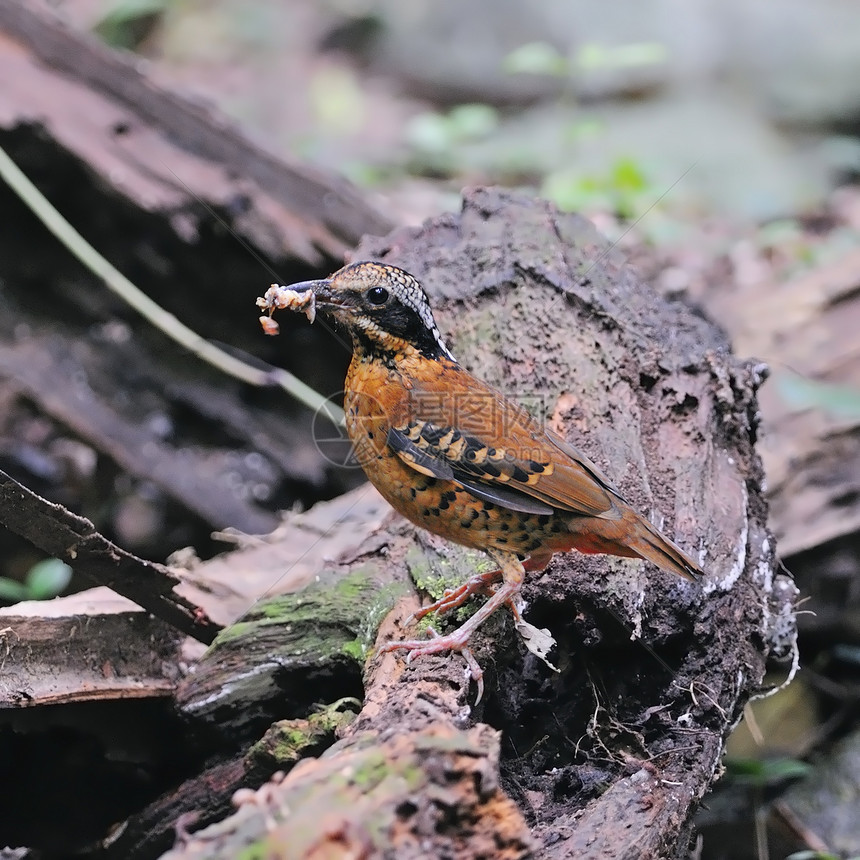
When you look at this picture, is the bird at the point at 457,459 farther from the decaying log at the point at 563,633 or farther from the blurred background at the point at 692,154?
the blurred background at the point at 692,154

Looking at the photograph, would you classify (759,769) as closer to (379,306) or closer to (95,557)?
(379,306)

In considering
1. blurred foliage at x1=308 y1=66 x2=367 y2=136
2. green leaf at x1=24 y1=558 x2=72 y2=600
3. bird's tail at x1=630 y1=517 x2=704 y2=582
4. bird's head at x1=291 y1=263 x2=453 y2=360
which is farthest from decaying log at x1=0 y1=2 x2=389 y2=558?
blurred foliage at x1=308 y1=66 x2=367 y2=136

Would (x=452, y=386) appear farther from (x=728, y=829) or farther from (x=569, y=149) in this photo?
(x=569, y=149)

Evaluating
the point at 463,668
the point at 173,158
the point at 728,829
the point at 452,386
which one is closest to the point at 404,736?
the point at 463,668

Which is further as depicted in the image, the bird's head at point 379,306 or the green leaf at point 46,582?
the green leaf at point 46,582

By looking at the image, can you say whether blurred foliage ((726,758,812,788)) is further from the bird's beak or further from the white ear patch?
the bird's beak

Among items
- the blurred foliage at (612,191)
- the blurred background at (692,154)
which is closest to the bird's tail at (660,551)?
the blurred background at (692,154)
